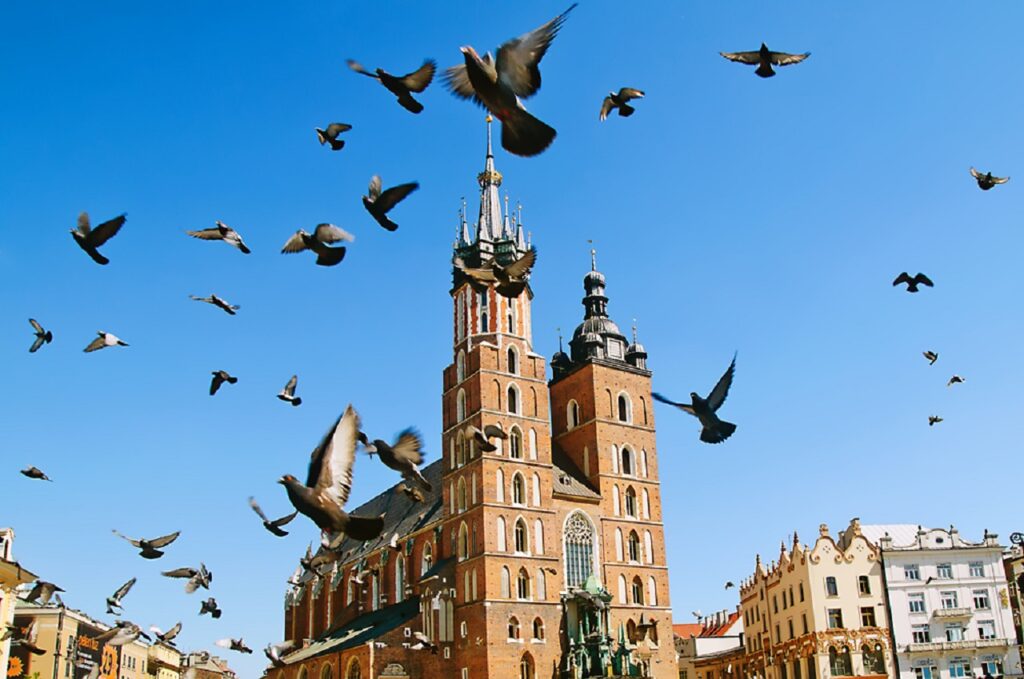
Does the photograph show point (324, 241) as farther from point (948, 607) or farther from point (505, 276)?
point (948, 607)

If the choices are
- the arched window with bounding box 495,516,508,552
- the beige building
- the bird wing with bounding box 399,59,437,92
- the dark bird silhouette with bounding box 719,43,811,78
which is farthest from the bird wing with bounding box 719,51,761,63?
the beige building

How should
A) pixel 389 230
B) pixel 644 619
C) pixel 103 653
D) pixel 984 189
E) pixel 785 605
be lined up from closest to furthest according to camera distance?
pixel 389 230 → pixel 984 189 → pixel 644 619 → pixel 785 605 → pixel 103 653

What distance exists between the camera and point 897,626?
61312 mm

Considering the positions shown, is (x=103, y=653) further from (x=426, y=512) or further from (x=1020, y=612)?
(x=1020, y=612)

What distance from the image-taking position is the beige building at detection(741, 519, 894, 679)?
60.9 m

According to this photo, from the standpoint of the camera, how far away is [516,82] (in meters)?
10.6

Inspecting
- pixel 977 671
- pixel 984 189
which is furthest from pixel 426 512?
pixel 984 189

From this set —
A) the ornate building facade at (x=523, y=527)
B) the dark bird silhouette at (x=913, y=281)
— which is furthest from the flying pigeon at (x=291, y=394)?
the ornate building facade at (x=523, y=527)

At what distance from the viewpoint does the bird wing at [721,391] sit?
16547 millimetres

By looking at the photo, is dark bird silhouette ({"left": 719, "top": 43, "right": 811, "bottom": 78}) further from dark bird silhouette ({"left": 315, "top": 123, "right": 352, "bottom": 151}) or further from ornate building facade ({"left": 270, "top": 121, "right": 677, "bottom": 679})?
ornate building facade ({"left": 270, "top": 121, "right": 677, "bottom": 679})

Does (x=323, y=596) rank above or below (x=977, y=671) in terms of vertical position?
above

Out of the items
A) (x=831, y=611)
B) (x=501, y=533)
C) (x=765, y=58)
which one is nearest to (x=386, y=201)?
(x=765, y=58)

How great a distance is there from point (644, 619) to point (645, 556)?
11.5ft

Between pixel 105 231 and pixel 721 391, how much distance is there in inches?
394
